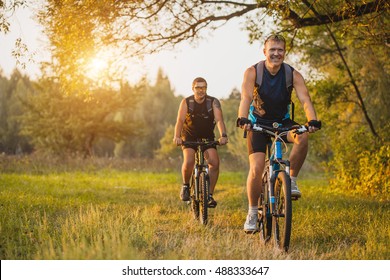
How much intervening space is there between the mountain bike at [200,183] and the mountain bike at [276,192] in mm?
1691

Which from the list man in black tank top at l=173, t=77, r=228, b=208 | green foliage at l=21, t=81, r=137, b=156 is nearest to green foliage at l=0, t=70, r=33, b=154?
green foliage at l=21, t=81, r=137, b=156

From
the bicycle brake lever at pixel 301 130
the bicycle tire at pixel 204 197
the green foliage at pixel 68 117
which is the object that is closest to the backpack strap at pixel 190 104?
the bicycle tire at pixel 204 197

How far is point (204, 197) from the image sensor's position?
26.9 ft

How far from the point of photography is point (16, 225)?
7.18m

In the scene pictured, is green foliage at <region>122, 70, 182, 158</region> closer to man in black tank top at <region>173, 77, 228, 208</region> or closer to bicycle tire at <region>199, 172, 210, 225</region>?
man in black tank top at <region>173, 77, 228, 208</region>

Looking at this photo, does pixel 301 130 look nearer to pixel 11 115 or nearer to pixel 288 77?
pixel 288 77

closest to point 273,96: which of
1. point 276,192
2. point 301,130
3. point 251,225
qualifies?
point 301,130

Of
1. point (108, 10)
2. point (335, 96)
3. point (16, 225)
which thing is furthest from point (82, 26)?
A: point (335, 96)

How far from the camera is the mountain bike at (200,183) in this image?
821 centimetres

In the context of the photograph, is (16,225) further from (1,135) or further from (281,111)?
(1,135)

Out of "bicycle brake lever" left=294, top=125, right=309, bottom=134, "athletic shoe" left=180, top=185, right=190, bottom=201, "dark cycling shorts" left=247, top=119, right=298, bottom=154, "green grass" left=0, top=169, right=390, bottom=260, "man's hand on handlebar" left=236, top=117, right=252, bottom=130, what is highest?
"man's hand on handlebar" left=236, top=117, right=252, bottom=130

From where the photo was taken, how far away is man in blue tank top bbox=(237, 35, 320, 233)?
6.09 meters

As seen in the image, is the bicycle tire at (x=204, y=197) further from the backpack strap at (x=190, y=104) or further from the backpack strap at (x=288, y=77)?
the backpack strap at (x=288, y=77)

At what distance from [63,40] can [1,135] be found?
4358 centimetres
